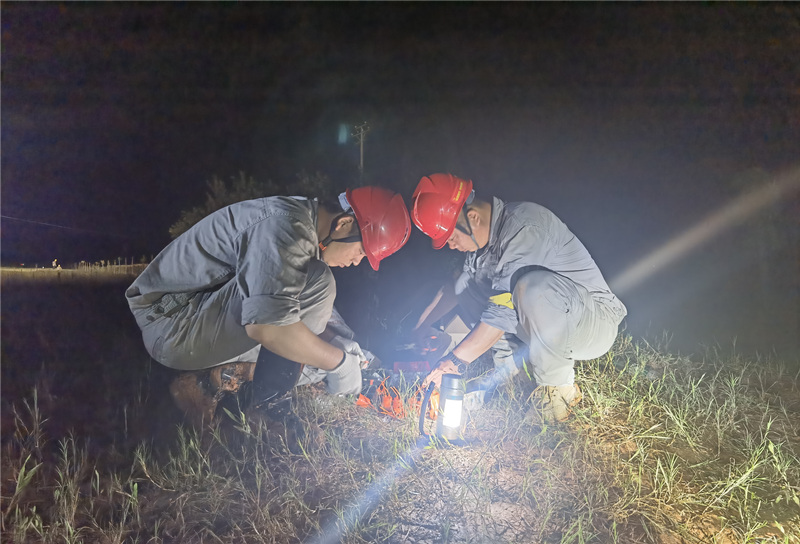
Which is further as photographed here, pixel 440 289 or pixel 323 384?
pixel 440 289

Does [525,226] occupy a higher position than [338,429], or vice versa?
[525,226]

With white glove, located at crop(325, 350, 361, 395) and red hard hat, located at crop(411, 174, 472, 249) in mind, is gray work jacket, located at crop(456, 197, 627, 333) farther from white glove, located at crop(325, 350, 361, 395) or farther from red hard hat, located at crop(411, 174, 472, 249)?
white glove, located at crop(325, 350, 361, 395)

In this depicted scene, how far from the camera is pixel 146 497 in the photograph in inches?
81.8

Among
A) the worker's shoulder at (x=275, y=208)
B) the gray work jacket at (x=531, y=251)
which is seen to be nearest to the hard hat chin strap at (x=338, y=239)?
the worker's shoulder at (x=275, y=208)

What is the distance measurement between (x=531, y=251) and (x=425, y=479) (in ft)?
5.07

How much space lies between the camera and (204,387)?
9.72 ft

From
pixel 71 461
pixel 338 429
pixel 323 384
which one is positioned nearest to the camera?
pixel 71 461

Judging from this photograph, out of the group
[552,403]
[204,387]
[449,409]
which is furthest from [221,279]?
[552,403]

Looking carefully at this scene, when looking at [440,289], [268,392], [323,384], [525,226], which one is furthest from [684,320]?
[268,392]

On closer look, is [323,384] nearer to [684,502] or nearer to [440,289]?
[440,289]

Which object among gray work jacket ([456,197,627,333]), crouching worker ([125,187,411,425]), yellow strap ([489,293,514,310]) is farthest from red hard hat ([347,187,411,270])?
yellow strap ([489,293,514,310])

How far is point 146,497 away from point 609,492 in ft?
7.37

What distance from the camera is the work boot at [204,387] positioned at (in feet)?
9.55

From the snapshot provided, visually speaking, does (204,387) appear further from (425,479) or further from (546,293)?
(546,293)
